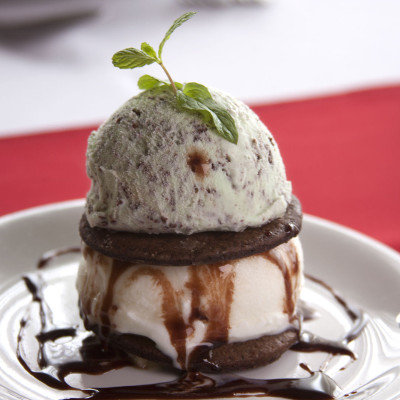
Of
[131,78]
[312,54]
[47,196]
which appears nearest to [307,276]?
[47,196]

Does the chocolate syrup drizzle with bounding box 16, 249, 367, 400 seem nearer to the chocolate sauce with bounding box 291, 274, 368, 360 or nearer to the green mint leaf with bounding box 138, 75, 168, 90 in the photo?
the chocolate sauce with bounding box 291, 274, 368, 360

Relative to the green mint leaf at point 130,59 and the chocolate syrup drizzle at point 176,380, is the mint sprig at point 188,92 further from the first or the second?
the chocolate syrup drizzle at point 176,380

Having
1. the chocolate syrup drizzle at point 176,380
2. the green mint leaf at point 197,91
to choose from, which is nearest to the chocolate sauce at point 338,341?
the chocolate syrup drizzle at point 176,380

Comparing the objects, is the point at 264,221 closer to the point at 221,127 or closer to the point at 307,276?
the point at 221,127

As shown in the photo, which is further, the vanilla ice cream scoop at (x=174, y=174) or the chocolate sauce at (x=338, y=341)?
the chocolate sauce at (x=338, y=341)

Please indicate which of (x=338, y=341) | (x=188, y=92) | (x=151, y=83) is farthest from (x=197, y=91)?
(x=338, y=341)

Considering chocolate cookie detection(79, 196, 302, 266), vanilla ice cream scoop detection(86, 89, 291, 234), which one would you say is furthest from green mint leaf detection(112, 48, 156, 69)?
chocolate cookie detection(79, 196, 302, 266)
